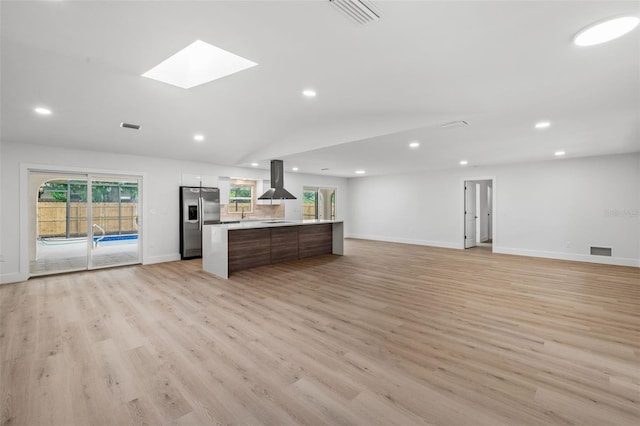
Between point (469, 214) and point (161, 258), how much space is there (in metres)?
8.56

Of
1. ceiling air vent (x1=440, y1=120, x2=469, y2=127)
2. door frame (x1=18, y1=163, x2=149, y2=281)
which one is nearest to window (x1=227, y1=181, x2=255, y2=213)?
door frame (x1=18, y1=163, x2=149, y2=281)

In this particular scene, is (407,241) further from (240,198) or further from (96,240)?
(96,240)

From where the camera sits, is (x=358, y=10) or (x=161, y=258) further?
(x=161, y=258)

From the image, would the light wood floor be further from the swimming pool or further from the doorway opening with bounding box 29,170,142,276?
the swimming pool

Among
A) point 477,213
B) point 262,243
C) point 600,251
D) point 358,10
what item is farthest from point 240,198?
point 600,251

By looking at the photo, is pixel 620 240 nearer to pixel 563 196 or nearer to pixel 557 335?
pixel 563 196

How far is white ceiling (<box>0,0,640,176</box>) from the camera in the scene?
2.06 m

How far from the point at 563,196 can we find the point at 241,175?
815 centimetres

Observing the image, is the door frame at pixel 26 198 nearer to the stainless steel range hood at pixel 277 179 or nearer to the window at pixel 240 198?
the window at pixel 240 198

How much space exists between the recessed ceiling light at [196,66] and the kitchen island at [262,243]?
257cm

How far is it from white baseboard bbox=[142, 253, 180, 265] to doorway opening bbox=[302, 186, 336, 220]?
4.57 meters

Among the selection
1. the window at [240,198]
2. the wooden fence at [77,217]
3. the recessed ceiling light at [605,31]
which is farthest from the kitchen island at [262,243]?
the recessed ceiling light at [605,31]

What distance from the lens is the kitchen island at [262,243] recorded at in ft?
17.6

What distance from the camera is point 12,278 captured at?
4961mm
